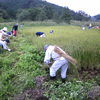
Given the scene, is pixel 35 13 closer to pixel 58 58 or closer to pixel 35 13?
pixel 35 13

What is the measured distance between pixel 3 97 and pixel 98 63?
126 inches

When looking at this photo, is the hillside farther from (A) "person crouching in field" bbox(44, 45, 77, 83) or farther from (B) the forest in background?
(A) "person crouching in field" bbox(44, 45, 77, 83)

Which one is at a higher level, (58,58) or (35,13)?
(35,13)

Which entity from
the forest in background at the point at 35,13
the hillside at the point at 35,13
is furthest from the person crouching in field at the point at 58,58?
the hillside at the point at 35,13

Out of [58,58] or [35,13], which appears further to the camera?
[35,13]

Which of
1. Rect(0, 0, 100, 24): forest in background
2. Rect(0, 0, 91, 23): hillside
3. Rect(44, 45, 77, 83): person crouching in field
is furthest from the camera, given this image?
Rect(0, 0, 91, 23): hillside

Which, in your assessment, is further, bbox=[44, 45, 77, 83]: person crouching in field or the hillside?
the hillside

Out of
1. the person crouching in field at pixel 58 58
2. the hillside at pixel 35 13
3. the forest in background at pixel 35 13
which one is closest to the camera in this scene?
the person crouching in field at pixel 58 58

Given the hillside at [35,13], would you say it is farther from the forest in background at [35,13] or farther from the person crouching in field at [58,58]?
the person crouching in field at [58,58]

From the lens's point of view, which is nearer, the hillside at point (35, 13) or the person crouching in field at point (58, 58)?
the person crouching in field at point (58, 58)

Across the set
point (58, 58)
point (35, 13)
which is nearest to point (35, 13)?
point (35, 13)

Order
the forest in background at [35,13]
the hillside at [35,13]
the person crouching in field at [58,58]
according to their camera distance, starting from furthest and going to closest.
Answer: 1. the hillside at [35,13]
2. the forest in background at [35,13]
3. the person crouching in field at [58,58]

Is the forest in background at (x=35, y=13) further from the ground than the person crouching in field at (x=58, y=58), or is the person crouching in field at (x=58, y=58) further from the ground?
the forest in background at (x=35, y=13)

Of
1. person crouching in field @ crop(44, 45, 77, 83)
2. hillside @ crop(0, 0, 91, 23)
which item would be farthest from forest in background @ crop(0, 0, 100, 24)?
person crouching in field @ crop(44, 45, 77, 83)
